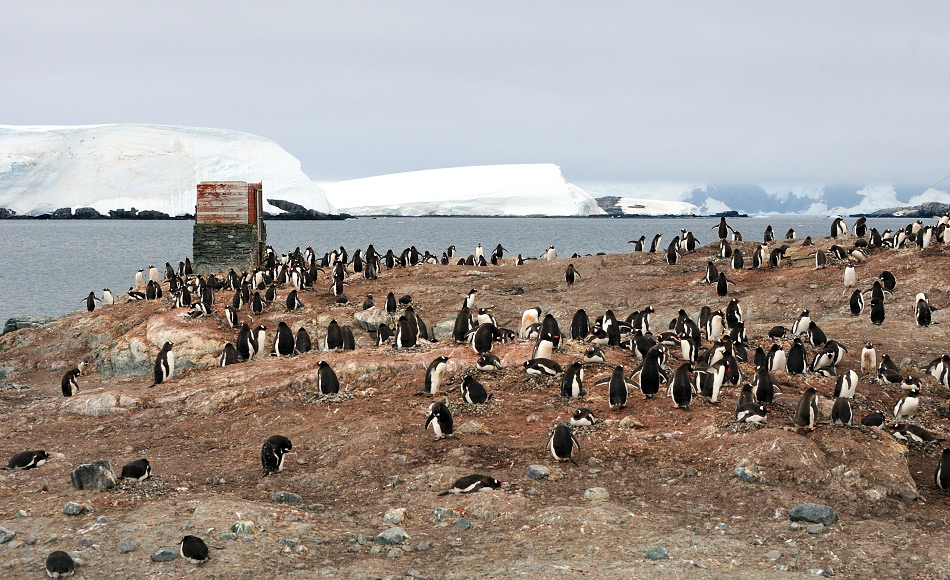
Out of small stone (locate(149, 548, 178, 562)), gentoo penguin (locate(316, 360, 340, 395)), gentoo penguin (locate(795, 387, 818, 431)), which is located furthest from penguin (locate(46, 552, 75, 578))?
gentoo penguin (locate(795, 387, 818, 431))

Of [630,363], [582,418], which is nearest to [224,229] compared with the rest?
[630,363]

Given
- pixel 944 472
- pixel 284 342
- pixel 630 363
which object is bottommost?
pixel 944 472

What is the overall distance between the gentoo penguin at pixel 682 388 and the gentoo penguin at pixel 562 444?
1.93 m

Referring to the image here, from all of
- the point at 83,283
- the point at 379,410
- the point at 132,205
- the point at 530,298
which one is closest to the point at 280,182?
the point at 132,205

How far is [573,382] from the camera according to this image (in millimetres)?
11461

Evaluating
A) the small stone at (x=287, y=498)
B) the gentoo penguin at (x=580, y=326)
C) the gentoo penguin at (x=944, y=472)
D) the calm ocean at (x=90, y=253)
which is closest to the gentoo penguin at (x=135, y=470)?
the small stone at (x=287, y=498)

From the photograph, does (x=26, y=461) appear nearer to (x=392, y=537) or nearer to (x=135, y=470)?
(x=135, y=470)

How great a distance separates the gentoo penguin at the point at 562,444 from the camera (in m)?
9.55

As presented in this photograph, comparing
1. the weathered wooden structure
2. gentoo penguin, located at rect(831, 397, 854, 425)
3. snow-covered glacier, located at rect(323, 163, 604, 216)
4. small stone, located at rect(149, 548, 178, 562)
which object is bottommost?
small stone, located at rect(149, 548, 178, 562)

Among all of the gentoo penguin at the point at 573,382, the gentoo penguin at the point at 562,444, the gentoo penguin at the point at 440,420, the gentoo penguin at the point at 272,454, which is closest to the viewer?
the gentoo penguin at the point at 562,444

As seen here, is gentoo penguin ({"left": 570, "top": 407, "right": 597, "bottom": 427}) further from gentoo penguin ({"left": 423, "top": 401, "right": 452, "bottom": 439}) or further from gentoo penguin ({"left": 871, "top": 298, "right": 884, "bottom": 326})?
gentoo penguin ({"left": 871, "top": 298, "right": 884, "bottom": 326})

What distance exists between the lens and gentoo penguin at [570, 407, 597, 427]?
411 inches

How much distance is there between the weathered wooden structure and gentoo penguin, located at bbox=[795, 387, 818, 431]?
21.7m

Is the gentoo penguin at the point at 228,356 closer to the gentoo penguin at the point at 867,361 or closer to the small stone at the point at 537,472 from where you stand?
the small stone at the point at 537,472
